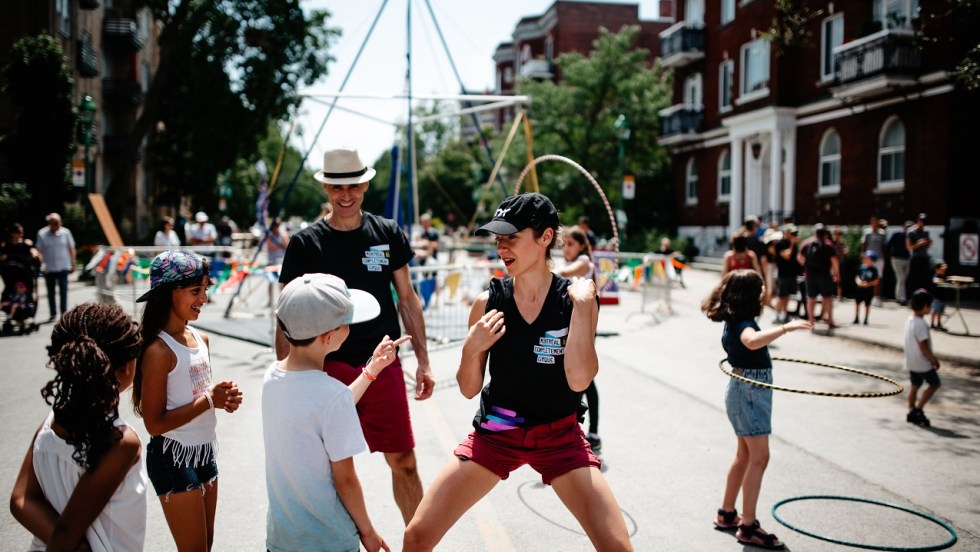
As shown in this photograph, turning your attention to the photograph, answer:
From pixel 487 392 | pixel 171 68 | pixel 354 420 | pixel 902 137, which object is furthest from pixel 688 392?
pixel 171 68

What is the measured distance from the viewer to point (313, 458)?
284cm

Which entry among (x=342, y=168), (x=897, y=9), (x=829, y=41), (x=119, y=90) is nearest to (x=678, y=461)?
(x=342, y=168)

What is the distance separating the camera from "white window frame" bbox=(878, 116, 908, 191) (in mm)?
23625

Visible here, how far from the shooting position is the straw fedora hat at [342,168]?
14.8 feet

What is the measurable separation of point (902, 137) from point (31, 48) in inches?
1102

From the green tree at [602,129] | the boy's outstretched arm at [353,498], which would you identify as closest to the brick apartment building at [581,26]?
the green tree at [602,129]

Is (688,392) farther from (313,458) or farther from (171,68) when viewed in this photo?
(171,68)

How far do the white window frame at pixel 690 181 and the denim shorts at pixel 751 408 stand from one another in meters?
33.4

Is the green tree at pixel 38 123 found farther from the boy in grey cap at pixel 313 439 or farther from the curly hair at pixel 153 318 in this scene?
the boy in grey cap at pixel 313 439

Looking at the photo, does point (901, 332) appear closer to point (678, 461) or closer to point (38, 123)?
point (678, 461)

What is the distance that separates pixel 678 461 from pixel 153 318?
4.51m

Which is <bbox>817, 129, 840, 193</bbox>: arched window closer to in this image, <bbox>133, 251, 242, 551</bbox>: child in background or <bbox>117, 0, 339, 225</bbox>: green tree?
<bbox>117, 0, 339, 225</bbox>: green tree

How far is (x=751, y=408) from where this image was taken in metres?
4.94

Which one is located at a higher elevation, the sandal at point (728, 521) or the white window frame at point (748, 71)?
the white window frame at point (748, 71)
